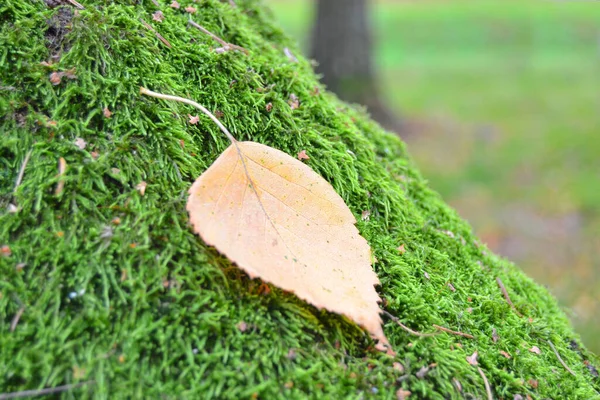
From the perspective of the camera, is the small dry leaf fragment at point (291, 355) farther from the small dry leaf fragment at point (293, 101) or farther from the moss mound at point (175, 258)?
the small dry leaf fragment at point (293, 101)

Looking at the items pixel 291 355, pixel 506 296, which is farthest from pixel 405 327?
pixel 506 296

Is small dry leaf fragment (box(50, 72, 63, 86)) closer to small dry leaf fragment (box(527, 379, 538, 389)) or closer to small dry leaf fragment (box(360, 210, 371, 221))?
small dry leaf fragment (box(360, 210, 371, 221))

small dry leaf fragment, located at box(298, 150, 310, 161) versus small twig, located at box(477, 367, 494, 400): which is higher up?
small dry leaf fragment, located at box(298, 150, 310, 161)

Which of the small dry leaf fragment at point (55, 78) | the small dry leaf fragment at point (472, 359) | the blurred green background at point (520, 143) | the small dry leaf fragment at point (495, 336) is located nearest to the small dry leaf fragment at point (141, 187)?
the small dry leaf fragment at point (55, 78)

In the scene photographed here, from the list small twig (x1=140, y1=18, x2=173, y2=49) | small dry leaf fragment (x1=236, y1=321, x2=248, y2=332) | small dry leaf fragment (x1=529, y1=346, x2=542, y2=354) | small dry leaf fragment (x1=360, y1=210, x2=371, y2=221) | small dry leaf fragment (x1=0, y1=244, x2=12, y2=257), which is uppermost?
small twig (x1=140, y1=18, x2=173, y2=49)

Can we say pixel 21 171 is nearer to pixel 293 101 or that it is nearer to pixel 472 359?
pixel 293 101

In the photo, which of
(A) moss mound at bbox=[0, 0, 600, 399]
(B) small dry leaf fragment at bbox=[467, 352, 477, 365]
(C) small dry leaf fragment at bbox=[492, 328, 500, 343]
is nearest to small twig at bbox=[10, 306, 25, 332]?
(A) moss mound at bbox=[0, 0, 600, 399]

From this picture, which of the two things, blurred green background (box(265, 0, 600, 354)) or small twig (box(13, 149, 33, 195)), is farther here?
blurred green background (box(265, 0, 600, 354))
